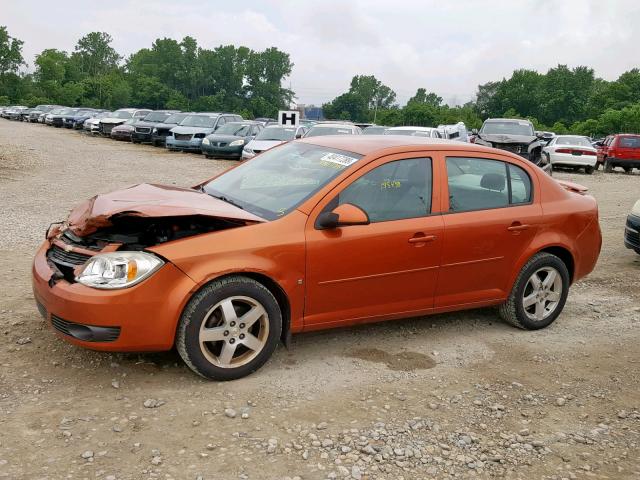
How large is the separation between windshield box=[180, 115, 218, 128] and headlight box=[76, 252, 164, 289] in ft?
71.8

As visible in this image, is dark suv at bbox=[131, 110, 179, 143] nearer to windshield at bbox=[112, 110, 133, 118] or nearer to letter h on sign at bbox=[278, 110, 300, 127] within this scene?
windshield at bbox=[112, 110, 133, 118]

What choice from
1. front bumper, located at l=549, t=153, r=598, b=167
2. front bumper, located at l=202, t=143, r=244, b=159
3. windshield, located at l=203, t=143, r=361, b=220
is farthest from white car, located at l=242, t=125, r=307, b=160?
windshield, located at l=203, t=143, r=361, b=220

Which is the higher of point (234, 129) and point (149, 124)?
point (234, 129)

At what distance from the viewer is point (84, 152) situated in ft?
75.2

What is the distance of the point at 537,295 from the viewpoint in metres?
5.40

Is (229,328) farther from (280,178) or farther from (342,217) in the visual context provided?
(280,178)

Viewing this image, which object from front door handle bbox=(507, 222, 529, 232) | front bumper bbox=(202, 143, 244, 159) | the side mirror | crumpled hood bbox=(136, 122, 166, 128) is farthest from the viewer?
crumpled hood bbox=(136, 122, 166, 128)

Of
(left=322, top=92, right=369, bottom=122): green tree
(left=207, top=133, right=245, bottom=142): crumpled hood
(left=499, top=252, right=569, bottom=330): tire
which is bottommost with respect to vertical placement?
(left=499, top=252, right=569, bottom=330): tire

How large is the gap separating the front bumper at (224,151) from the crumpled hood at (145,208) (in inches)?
684

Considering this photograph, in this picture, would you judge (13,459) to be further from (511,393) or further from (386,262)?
(511,393)

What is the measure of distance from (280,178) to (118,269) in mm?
1551

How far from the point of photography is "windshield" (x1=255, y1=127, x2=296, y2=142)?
66.5 ft

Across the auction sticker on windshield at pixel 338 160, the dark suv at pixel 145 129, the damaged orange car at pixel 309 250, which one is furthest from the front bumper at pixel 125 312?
the dark suv at pixel 145 129

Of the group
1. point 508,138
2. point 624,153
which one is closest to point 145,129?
point 508,138
